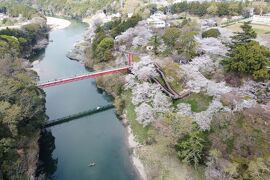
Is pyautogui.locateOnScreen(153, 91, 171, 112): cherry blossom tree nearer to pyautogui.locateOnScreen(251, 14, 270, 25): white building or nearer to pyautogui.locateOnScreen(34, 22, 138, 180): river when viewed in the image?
pyautogui.locateOnScreen(34, 22, 138, 180): river

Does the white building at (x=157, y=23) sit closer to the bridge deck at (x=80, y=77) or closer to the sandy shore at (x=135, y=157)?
the bridge deck at (x=80, y=77)

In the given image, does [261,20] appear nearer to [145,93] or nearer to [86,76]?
[145,93]

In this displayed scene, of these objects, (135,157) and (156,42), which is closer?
(135,157)

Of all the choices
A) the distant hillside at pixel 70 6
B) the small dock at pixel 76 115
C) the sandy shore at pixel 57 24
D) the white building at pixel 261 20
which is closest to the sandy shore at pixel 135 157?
the small dock at pixel 76 115

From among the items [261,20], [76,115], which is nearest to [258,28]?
[261,20]

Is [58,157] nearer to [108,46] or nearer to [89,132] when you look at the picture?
[89,132]

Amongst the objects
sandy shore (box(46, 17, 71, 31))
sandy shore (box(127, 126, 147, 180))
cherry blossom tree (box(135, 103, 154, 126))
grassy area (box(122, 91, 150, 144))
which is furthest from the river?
sandy shore (box(46, 17, 71, 31))

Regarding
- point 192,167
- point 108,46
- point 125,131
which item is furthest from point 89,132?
point 108,46
